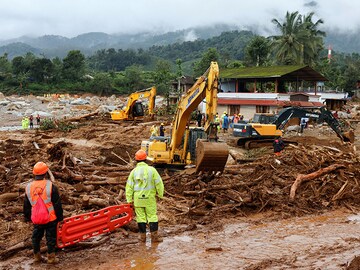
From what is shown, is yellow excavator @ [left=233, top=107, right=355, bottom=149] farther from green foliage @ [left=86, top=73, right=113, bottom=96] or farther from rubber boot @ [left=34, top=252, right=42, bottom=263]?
green foliage @ [left=86, top=73, right=113, bottom=96]

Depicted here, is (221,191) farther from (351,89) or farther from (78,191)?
(351,89)

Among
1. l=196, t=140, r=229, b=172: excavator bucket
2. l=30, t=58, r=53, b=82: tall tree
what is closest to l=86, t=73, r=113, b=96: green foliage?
l=30, t=58, r=53, b=82: tall tree

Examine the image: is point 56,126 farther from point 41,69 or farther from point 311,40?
point 41,69

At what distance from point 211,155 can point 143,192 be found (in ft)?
9.44

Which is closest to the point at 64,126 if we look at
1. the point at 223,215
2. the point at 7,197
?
the point at 7,197

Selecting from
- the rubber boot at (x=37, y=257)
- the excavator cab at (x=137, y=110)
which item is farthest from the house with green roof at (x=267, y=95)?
the rubber boot at (x=37, y=257)

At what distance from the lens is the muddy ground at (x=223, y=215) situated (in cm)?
659

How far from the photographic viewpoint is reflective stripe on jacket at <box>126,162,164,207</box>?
7.15m

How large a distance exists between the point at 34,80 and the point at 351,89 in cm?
5667

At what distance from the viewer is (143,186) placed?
7.15 m

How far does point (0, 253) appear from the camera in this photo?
6559mm

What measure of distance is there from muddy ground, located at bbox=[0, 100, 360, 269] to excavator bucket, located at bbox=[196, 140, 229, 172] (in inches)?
24.1

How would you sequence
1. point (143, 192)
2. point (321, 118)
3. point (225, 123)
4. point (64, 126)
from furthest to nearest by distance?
point (225, 123) < point (64, 126) < point (321, 118) < point (143, 192)

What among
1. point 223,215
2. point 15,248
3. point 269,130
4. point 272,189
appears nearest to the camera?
point 15,248
